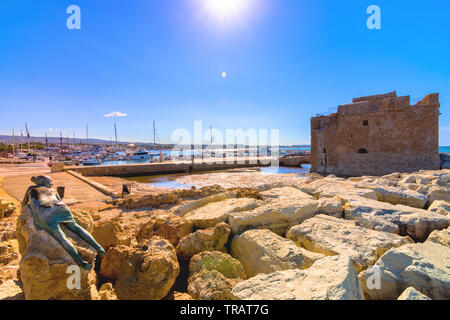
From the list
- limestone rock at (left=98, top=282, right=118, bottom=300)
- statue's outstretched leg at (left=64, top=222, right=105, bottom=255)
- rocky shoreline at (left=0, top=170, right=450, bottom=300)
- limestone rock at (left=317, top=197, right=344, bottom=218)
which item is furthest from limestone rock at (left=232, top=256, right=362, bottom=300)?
limestone rock at (left=317, top=197, right=344, bottom=218)

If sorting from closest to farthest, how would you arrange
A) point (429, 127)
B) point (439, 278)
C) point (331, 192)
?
1. point (439, 278)
2. point (331, 192)
3. point (429, 127)

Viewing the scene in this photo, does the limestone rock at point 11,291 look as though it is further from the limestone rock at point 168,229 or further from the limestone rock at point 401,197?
the limestone rock at point 401,197

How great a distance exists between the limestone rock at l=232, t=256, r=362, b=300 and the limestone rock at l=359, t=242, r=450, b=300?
0.84 feet

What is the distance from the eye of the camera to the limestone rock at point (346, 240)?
2.39 meters

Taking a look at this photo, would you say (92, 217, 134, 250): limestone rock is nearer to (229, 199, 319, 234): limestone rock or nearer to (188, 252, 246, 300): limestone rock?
(188, 252, 246, 300): limestone rock

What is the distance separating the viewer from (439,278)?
6.13ft

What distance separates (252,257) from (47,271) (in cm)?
210

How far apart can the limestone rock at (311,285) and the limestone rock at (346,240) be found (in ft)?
1.70

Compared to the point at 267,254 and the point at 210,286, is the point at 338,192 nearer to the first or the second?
the point at 267,254
